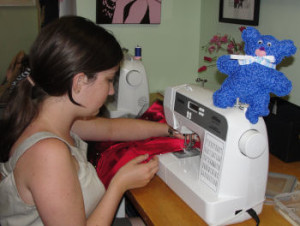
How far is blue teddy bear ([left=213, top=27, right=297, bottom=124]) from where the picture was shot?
2.66 ft

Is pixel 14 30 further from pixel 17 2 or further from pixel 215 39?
pixel 215 39

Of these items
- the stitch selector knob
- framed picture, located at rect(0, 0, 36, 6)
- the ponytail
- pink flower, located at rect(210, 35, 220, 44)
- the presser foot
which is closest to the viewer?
the ponytail

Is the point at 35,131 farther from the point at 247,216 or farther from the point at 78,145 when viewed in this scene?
the point at 247,216

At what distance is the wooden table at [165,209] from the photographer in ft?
2.91

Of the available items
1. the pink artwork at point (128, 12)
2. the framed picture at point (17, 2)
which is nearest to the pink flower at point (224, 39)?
the pink artwork at point (128, 12)

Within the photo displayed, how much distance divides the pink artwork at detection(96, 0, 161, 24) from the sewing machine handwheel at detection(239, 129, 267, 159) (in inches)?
47.0

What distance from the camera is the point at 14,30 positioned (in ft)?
9.29

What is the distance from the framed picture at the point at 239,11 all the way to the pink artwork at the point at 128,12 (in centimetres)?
36

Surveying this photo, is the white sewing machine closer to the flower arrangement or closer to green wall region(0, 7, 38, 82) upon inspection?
the flower arrangement

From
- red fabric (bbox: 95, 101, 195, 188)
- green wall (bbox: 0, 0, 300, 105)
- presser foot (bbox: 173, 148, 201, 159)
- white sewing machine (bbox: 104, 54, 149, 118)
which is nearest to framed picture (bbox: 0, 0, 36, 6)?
green wall (bbox: 0, 0, 300, 105)

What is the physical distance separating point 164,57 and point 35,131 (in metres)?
1.24

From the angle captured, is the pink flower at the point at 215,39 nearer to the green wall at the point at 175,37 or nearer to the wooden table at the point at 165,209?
the green wall at the point at 175,37

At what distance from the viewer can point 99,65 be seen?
Result: 0.86 metres

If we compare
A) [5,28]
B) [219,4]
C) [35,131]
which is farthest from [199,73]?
[5,28]
